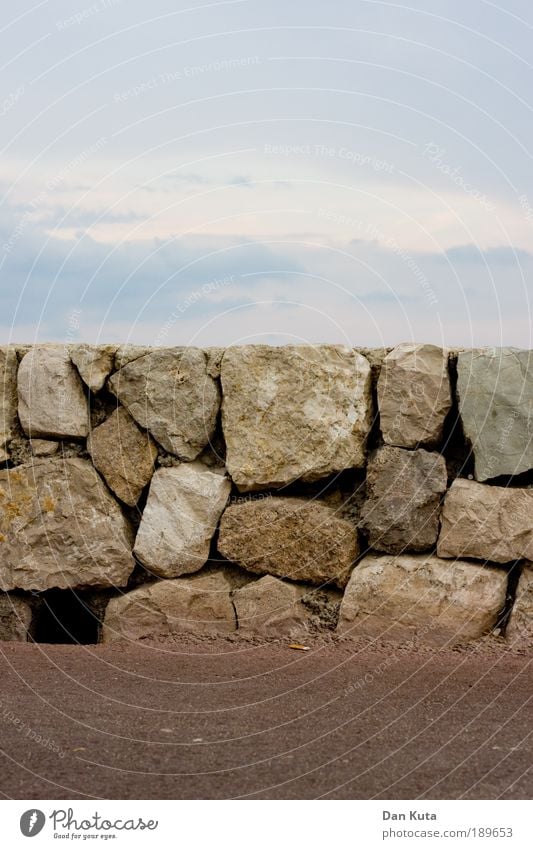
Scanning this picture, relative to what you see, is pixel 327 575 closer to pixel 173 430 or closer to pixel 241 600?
pixel 241 600

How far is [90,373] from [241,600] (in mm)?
1831

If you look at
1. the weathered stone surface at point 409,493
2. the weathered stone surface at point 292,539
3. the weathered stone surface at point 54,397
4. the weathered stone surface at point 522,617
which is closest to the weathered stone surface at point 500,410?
the weathered stone surface at point 409,493

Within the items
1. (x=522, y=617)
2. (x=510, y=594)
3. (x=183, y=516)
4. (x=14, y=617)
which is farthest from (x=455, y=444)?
(x=14, y=617)

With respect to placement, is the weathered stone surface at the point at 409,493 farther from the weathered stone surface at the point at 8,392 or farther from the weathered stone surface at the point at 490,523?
the weathered stone surface at the point at 8,392

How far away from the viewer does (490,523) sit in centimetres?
562

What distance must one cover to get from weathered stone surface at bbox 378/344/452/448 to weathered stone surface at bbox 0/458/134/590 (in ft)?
6.49

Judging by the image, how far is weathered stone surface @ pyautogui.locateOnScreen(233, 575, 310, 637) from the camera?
5.86 meters

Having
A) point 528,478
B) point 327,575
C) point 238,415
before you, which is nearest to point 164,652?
point 327,575

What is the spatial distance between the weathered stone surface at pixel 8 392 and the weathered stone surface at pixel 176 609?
139 centimetres

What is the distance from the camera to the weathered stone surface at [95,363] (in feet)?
19.9

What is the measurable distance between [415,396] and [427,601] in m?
1.30

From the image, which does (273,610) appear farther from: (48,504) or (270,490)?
(48,504)

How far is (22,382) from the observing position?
245 inches

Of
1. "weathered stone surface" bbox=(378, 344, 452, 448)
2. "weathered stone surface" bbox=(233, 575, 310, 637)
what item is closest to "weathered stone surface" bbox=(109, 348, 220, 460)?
"weathered stone surface" bbox=(233, 575, 310, 637)
